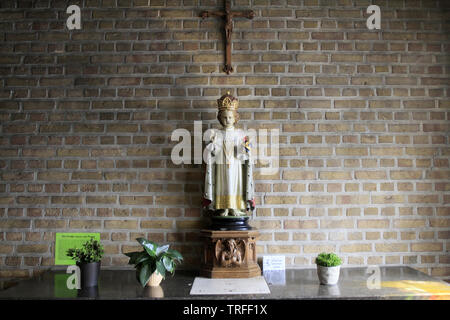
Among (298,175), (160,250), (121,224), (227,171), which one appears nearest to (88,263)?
(160,250)

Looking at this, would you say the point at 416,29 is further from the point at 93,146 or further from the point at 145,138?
the point at 93,146

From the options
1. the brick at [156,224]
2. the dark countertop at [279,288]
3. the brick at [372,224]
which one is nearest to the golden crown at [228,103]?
the brick at [156,224]

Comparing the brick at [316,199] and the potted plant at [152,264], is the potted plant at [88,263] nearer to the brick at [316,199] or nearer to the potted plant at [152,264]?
the potted plant at [152,264]

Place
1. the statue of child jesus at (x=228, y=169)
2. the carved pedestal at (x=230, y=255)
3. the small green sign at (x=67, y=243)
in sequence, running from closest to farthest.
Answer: the carved pedestal at (x=230, y=255), the statue of child jesus at (x=228, y=169), the small green sign at (x=67, y=243)

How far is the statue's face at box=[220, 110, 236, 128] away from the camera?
2605 millimetres

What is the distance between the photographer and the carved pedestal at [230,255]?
2443 millimetres

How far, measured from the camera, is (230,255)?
245 centimetres

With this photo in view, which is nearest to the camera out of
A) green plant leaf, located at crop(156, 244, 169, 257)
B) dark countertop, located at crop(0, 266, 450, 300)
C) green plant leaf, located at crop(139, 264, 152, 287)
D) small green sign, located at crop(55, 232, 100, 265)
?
dark countertop, located at crop(0, 266, 450, 300)

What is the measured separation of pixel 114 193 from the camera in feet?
9.30

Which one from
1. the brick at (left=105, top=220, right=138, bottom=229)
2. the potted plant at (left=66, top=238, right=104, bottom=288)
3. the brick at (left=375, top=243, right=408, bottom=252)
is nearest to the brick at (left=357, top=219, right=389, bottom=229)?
the brick at (left=375, top=243, right=408, bottom=252)

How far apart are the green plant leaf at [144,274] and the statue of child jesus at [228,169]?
0.59m

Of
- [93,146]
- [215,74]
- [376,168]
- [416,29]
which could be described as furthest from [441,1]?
[93,146]

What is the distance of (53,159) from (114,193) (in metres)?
0.53
